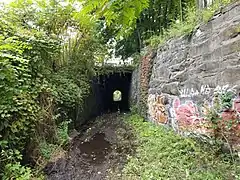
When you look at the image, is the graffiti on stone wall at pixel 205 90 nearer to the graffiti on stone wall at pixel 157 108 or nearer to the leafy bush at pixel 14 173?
the graffiti on stone wall at pixel 157 108

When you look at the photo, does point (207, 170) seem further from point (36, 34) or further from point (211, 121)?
point (36, 34)

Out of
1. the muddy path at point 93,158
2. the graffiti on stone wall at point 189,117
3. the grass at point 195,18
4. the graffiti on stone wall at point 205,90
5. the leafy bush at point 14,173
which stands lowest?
the muddy path at point 93,158

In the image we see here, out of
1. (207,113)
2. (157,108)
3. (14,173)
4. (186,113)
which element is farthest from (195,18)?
(14,173)

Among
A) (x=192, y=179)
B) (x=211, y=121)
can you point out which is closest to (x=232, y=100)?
(x=211, y=121)

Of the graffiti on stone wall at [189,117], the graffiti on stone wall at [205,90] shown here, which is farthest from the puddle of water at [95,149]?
the graffiti on stone wall at [205,90]

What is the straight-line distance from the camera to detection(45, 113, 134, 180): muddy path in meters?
5.15

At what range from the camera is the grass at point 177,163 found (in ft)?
12.3

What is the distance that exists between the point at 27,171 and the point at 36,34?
367 centimetres

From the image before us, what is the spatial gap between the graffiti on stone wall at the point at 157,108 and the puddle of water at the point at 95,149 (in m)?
1.78

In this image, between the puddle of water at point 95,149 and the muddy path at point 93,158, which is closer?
the muddy path at point 93,158

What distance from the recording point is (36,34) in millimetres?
6734

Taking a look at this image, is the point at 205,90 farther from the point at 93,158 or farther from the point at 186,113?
the point at 93,158

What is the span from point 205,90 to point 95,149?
369 centimetres

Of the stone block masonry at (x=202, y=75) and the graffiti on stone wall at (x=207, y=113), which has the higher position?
the stone block masonry at (x=202, y=75)
